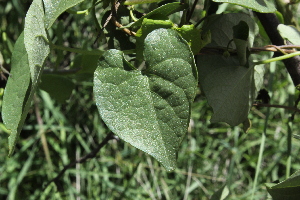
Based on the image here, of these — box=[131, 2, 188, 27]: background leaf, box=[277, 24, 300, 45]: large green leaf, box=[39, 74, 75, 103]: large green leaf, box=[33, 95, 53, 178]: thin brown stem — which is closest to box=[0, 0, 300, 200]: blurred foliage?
box=[33, 95, 53, 178]: thin brown stem

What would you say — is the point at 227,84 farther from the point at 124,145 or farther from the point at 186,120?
the point at 124,145

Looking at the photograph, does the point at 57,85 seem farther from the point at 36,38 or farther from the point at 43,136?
the point at 43,136

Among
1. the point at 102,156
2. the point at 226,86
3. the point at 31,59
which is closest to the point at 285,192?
the point at 226,86

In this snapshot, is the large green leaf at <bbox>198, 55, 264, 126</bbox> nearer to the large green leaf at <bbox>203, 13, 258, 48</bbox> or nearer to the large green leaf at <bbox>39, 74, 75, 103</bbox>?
the large green leaf at <bbox>203, 13, 258, 48</bbox>

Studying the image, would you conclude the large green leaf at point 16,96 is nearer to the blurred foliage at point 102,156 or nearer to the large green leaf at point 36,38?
the large green leaf at point 36,38

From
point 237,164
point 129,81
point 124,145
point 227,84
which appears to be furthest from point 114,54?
point 237,164

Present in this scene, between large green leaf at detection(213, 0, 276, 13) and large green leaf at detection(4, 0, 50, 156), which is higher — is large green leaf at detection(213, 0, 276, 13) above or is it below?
above
